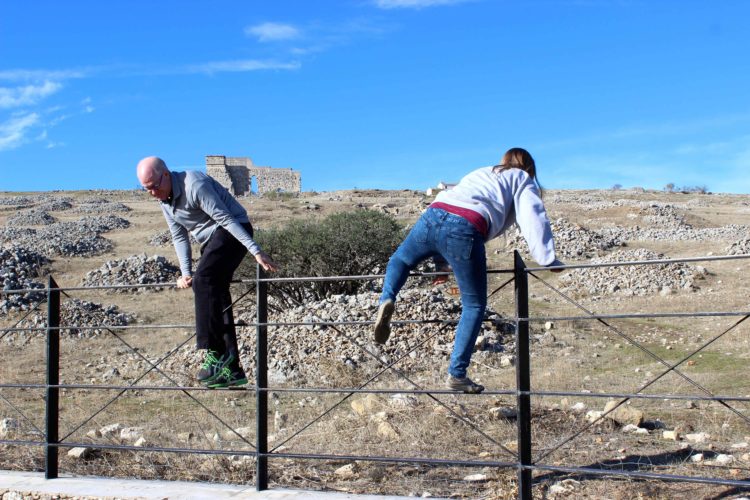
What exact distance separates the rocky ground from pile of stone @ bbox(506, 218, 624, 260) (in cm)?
8

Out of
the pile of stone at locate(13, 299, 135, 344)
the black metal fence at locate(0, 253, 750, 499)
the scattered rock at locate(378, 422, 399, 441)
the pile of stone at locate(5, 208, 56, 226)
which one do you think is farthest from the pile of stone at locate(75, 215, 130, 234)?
the black metal fence at locate(0, 253, 750, 499)

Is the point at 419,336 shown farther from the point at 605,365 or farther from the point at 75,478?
the point at 75,478

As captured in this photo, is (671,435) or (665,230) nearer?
(671,435)

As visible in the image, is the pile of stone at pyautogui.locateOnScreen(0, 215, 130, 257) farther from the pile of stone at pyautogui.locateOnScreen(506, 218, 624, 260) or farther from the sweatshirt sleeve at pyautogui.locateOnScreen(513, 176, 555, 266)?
the sweatshirt sleeve at pyautogui.locateOnScreen(513, 176, 555, 266)

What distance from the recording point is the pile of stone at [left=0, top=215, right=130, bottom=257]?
26.2 meters

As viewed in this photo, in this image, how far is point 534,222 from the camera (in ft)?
13.9

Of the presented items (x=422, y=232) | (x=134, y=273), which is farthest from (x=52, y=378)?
(x=134, y=273)

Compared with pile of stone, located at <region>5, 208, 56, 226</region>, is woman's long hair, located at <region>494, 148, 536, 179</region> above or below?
below

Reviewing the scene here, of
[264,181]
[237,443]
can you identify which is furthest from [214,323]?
[264,181]

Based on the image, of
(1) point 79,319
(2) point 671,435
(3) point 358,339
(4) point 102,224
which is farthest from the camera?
(4) point 102,224

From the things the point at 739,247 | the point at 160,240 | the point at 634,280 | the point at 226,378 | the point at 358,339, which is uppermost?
the point at 160,240

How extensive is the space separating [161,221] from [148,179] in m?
31.3

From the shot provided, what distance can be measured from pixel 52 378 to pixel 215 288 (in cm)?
157

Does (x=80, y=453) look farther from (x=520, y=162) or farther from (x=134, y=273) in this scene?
(x=134, y=273)
